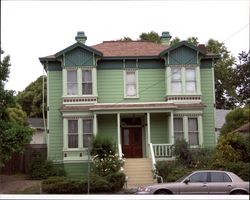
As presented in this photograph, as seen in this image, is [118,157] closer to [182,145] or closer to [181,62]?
[182,145]

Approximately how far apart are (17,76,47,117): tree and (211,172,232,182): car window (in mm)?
1969

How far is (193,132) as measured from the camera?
1052cm

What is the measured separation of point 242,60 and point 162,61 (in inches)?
291

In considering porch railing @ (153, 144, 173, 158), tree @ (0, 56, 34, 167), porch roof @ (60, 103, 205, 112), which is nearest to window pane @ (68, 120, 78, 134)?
porch roof @ (60, 103, 205, 112)

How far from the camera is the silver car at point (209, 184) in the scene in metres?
4.60

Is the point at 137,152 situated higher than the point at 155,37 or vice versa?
the point at 155,37

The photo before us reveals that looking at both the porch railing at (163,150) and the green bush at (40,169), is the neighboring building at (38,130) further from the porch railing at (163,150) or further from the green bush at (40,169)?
the porch railing at (163,150)

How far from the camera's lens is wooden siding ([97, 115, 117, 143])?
8773 mm

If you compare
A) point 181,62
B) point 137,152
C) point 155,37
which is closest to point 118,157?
point 137,152

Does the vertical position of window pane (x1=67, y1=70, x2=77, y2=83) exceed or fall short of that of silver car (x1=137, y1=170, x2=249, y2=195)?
it exceeds it

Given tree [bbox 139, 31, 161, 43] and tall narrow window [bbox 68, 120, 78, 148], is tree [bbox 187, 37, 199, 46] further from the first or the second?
tall narrow window [bbox 68, 120, 78, 148]

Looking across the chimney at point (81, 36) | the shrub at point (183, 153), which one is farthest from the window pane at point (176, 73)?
the chimney at point (81, 36)

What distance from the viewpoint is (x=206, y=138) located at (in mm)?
8234

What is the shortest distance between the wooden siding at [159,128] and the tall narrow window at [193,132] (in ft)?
1.68
